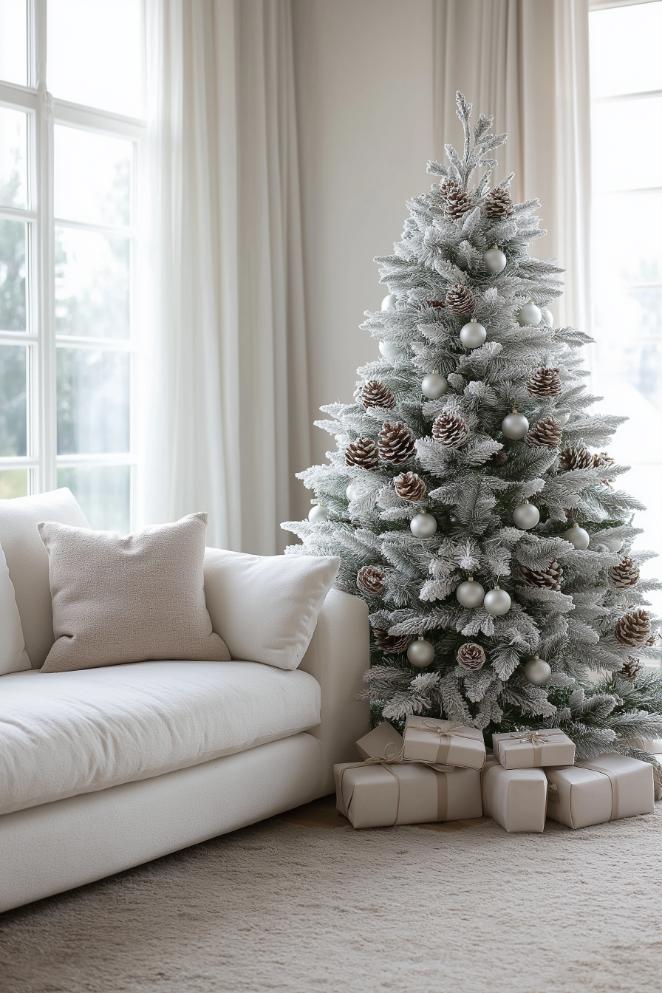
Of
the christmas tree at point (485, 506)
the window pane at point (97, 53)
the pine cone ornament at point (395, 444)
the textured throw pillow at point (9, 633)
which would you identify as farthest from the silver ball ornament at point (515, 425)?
the window pane at point (97, 53)

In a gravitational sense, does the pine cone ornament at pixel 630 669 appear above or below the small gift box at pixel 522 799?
above

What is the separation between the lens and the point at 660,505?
402 centimetres

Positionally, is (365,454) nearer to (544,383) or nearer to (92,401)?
(544,383)

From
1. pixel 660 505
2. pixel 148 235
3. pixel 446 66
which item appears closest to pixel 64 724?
pixel 148 235

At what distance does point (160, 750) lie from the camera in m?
2.37

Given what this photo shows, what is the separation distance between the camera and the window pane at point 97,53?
3.84 metres

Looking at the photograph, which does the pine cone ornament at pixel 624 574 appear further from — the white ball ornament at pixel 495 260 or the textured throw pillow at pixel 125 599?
the textured throw pillow at pixel 125 599

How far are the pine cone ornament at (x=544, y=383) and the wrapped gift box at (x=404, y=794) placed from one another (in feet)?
3.35

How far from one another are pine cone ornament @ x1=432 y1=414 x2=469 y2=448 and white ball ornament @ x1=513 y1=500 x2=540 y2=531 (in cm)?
23

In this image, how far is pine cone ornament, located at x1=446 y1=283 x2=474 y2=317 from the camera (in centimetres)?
293

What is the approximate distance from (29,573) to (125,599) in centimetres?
29

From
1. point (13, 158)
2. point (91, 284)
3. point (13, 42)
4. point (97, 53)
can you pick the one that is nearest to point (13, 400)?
point (91, 284)

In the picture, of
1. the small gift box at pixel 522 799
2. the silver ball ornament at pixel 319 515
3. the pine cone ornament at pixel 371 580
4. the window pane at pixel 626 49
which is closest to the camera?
the small gift box at pixel 522 799

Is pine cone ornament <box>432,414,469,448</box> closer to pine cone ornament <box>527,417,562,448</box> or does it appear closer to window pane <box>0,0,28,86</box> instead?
pine cone ornament <box>527,417,562,448</box>
